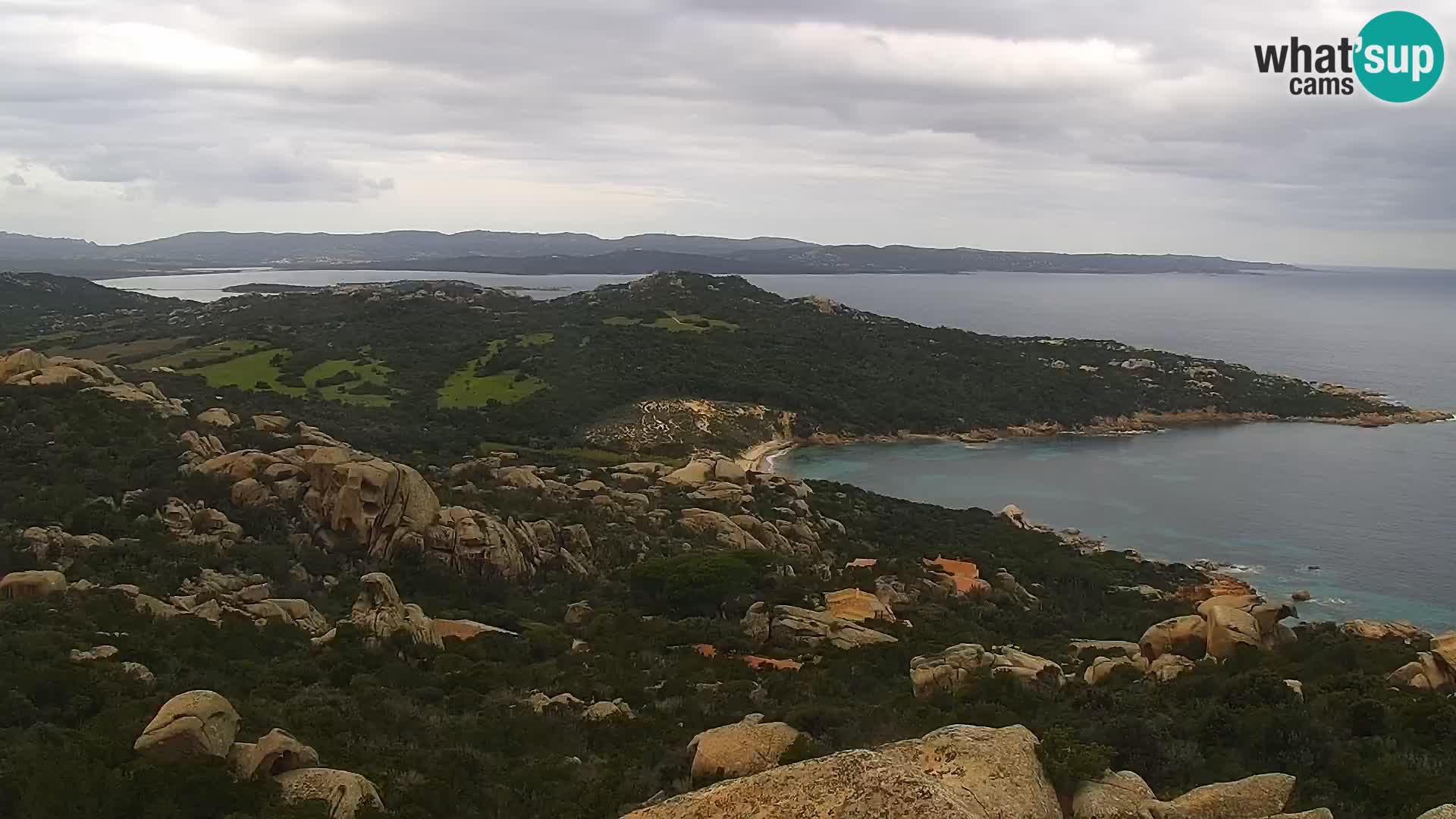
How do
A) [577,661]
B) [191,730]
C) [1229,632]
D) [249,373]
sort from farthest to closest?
1. [249,373]
2. [577,661]
3. [1229,632]
4. [191,730]

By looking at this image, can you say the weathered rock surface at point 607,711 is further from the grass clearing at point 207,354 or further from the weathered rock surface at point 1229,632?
the grass clearing at point 207,354

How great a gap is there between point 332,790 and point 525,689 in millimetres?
8714

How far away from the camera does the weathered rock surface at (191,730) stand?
43.8ft

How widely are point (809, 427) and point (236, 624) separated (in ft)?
250

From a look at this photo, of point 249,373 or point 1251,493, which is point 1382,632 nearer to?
point 1251,493

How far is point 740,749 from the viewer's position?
46.6 feet

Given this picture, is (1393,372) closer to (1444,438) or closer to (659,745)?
(1444,438)

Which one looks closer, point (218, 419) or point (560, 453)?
point (218, 419)

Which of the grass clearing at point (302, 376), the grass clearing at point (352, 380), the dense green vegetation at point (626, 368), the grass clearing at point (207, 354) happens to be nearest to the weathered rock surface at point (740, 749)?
the dense green vegetation at point (626, 368)

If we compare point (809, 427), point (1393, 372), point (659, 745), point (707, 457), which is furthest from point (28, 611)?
point (1393, 372)

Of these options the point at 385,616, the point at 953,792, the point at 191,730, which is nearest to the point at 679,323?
the point at 385,616

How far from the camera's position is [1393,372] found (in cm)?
14700

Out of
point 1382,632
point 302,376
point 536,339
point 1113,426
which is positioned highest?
→ point 536,339

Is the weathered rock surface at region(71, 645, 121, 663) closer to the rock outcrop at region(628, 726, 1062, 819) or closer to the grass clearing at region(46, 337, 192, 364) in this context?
the rock outcrop at region(628, 726, 1062, 819)
